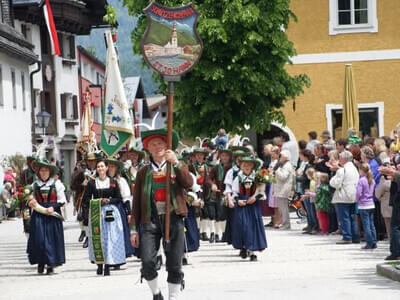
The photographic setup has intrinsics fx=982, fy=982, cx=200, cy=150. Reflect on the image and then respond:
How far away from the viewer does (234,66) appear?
26422 millimetres

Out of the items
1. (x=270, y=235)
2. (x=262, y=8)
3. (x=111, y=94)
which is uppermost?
(x=262, y=8)

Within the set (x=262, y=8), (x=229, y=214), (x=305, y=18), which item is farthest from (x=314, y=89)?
(x=229, y=214)

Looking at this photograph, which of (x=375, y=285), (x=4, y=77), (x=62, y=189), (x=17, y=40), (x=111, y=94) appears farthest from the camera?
(x=17, y=40)

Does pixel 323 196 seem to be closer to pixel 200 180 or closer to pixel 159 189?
pixel 200 180

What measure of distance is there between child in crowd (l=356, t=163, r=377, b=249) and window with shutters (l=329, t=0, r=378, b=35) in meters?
15.3

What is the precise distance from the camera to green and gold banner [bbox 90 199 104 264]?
14.5 meters

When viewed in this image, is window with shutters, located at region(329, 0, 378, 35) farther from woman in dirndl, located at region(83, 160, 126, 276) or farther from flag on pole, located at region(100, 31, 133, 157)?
woman in dirndl, located at region(83, 160, 126, 276)

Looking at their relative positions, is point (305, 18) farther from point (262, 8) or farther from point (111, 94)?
point (111, 94)

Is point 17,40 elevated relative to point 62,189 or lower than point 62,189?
elevated

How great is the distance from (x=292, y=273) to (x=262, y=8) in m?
14.6

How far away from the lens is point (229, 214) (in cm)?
1700

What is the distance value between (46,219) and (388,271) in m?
5.66

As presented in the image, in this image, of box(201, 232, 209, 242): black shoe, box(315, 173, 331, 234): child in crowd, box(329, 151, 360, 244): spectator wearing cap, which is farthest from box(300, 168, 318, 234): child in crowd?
box(329, 151, 360, 244): spectator wearing cap

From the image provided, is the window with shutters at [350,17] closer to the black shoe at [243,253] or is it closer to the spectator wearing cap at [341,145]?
the spectator wearing cap at [341,145]
